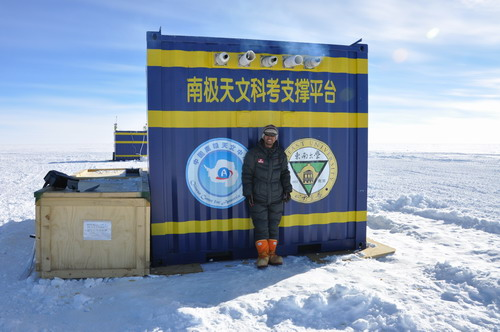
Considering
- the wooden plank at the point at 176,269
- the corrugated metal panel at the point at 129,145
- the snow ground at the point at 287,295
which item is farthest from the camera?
the corrugated metal panel at the point at 129,145

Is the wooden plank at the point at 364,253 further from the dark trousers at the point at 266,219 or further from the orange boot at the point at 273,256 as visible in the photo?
the dark trousers at the point at 266,219

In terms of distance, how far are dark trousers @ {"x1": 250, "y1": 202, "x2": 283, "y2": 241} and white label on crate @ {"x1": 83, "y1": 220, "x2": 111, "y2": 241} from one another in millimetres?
1817

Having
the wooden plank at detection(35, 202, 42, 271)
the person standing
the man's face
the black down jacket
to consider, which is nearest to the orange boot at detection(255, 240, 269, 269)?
the person standing

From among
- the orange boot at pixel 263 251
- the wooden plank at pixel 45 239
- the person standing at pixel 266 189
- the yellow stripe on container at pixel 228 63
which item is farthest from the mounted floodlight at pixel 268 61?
the wooden plank at pixel 45 239

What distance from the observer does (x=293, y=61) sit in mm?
4988

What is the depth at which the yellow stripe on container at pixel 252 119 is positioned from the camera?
4832 millimetres

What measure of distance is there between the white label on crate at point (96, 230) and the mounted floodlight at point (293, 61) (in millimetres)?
3064

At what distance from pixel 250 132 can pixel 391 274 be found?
255 centimetres

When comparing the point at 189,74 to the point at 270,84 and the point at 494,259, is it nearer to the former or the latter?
the point at 270,84

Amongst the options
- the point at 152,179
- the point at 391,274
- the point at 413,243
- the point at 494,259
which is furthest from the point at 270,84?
the point at 494,259

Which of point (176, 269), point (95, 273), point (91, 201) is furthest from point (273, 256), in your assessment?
point (91, 201)

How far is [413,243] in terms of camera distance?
6.11 meters

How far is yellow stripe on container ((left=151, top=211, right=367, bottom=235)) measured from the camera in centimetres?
496

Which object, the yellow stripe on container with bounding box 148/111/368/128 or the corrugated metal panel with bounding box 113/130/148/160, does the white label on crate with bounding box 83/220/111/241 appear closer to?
the yellow stripe on container with bounding box 148/111/368/128
